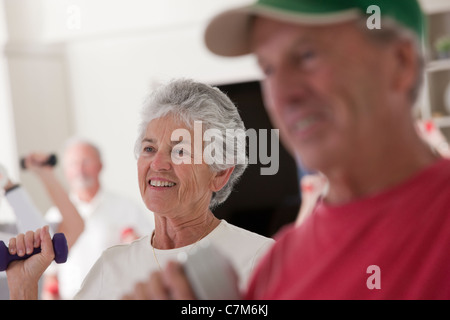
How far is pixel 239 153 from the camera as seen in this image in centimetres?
80

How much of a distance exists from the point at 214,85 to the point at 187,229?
0.18 m

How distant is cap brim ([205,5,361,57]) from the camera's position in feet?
1.34

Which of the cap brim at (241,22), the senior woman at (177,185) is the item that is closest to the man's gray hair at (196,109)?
the senior woman at (177,185)

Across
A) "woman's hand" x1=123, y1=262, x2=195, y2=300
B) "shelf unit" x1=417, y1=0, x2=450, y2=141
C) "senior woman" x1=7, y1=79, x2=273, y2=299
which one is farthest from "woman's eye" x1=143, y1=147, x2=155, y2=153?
"shelf unit" x1=417, y1=0, x2=450, y2=141

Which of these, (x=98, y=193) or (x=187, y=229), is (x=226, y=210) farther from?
(x=98, y=193)

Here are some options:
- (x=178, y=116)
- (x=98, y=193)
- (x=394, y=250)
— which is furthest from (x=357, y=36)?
(x=98, y=193)

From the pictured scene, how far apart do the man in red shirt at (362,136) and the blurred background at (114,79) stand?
0.14m

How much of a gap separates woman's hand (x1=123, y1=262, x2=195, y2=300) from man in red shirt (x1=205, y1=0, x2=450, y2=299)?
0.09 meters

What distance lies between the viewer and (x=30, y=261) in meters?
0.72

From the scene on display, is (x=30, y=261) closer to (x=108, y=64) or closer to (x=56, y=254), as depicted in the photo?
(x=56, y=254)

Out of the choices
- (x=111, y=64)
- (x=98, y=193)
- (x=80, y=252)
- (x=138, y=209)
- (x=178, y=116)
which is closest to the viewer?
(x=178, y=116)

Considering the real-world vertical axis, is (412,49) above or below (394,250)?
above

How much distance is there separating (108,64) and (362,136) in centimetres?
126

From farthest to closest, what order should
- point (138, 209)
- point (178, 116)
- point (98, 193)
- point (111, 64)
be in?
point (111, 64) → point (98, 193) → point (138, 209) → point (178, 116)
